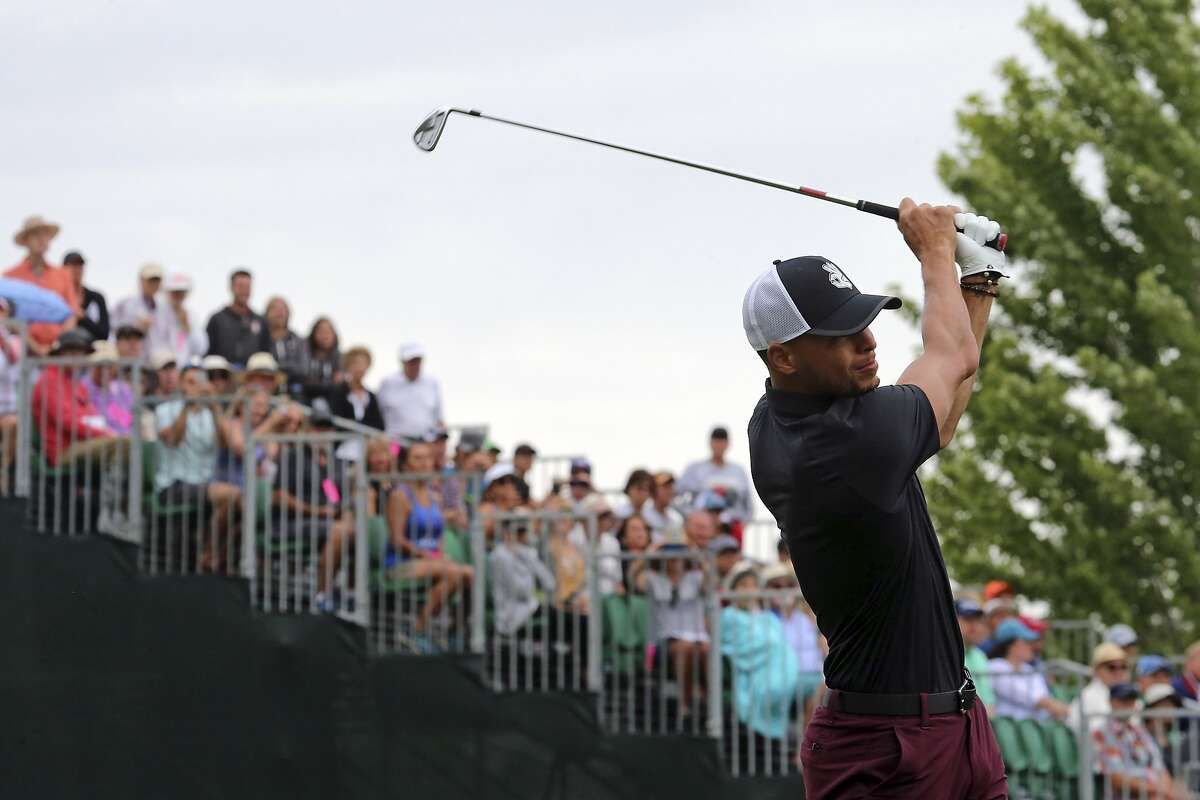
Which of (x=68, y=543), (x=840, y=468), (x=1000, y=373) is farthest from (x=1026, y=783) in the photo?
(x=1000, y=373)

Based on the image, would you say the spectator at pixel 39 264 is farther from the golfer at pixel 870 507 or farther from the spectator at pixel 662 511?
the golfer at pixel 870 507

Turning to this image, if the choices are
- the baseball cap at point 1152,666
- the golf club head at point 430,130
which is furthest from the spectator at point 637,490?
the golf club head at point 430,130

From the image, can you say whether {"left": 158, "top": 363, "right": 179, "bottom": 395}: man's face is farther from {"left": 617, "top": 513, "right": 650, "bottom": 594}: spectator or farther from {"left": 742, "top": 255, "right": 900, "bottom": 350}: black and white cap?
{"left": 742, "top": 255, "right": 900, "bottom": 350}: black and white cap

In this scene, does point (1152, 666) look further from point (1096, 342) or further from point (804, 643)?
point (1096, 342)

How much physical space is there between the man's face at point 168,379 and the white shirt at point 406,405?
2.14m

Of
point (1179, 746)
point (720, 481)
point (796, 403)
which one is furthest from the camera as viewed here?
point (720, 481)

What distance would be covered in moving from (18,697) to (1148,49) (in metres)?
16.2

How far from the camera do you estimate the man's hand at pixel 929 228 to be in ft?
A: 17.7

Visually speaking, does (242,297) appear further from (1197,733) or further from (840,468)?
(840,468)

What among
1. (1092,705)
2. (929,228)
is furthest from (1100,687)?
(929,228)

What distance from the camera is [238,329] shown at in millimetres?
14906

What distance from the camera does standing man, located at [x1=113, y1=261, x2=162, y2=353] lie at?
14906 mm

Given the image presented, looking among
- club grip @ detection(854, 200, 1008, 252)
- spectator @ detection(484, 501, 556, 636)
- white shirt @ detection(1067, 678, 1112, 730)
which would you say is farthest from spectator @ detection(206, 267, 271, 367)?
club grip @ detection(854, 200, 1008, 252)

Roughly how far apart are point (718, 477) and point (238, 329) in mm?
3858
